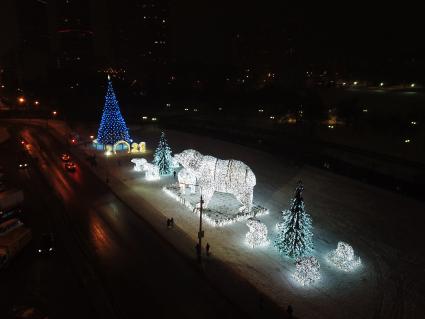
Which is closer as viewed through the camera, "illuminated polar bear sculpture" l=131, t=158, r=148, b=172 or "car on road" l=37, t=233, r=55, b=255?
"car on road" l=37, t=233, r=55, b=255

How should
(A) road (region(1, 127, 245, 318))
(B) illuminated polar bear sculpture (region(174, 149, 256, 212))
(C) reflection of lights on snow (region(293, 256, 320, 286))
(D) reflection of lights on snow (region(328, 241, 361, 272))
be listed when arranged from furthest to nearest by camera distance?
(B) illuminated polar bear sculpture (region(174, 149, 256, 212)), (D) reflection of lights on snow (region(328, 241, 361, 272)), (C) reflection of lights on snow (region(293, 256, 320, 286)), (A) road (region(1, 127, 245, 318))

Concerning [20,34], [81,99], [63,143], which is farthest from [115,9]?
[63,143]

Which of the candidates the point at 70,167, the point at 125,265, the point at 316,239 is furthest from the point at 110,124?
the point at 316,239

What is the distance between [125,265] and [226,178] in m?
8.81

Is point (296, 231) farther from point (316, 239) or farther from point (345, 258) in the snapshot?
point (316, 239)

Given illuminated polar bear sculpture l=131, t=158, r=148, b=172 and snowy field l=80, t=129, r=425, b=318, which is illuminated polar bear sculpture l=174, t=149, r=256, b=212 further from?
illuminated polar bear sculpture l=131, t=158, r=148, b=172

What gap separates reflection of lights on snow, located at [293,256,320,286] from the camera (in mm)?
Result: 15859

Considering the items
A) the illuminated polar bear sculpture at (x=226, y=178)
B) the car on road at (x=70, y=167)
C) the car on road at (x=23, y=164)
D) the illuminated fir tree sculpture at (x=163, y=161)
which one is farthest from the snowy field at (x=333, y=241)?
the car on road at (x=23, y=164)

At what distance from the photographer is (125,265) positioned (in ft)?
55.0

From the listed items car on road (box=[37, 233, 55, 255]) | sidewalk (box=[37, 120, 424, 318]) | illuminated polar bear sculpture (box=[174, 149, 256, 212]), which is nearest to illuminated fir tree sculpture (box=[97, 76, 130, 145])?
sidewalk (box=[37, 120, 424, 318])

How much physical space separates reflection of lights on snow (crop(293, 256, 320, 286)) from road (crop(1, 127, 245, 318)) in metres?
3.99

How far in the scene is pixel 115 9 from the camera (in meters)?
187

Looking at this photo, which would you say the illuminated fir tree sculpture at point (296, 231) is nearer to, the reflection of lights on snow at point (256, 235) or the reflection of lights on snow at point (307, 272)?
the reflection of lights on snow at point (256, 235)

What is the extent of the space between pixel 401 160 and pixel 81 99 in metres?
62.4
